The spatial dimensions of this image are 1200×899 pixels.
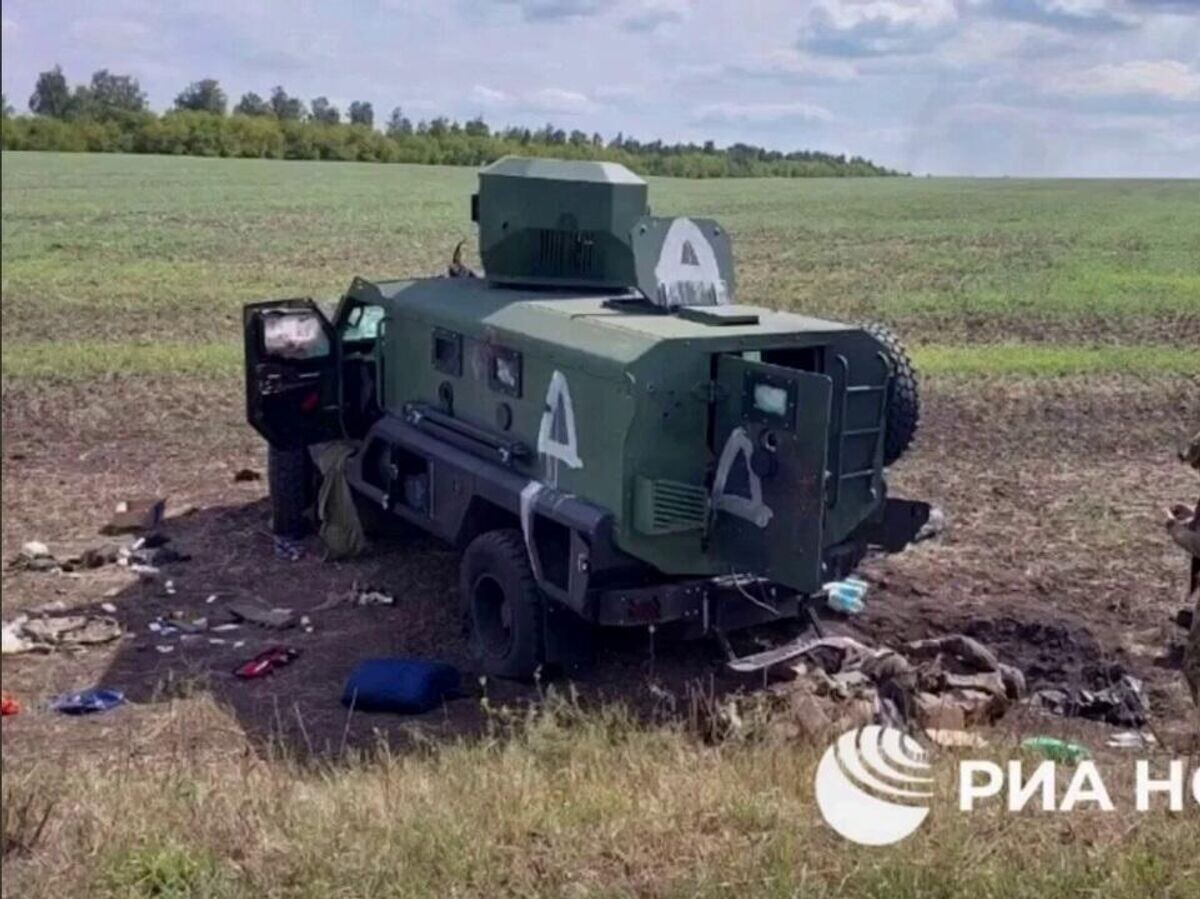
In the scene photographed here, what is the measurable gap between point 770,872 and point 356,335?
21.4 ft

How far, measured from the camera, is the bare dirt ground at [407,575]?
7.46m

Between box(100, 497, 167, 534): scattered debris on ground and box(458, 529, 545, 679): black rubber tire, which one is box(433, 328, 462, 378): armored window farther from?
box(100, 497, 167, 534): scattered debris on ground

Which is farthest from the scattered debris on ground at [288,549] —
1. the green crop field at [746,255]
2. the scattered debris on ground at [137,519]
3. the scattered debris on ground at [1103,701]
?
the scattered debris on ground at [1103,701]

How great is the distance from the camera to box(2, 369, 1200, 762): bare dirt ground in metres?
7.46

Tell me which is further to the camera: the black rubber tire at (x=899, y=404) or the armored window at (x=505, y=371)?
the black rubber tire at (x=899, y=404)

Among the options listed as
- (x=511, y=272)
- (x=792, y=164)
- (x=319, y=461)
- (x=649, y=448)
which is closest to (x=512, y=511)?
(x=649, y=448)

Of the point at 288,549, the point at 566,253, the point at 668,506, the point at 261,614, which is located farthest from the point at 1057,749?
the point at 288,549

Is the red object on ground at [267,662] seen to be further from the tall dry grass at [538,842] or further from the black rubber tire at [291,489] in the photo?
the tall dry grass at [538,842]

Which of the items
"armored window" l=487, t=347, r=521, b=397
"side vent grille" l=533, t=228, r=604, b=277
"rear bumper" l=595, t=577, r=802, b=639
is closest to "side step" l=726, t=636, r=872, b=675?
"rear bumper" l=595, t=577, r=802, b=639

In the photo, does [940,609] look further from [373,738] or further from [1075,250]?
[1075,250]

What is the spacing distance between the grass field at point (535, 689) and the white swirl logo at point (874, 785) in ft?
0.32

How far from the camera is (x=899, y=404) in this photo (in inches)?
359

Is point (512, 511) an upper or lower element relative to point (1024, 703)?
upper

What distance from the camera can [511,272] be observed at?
930 cm
